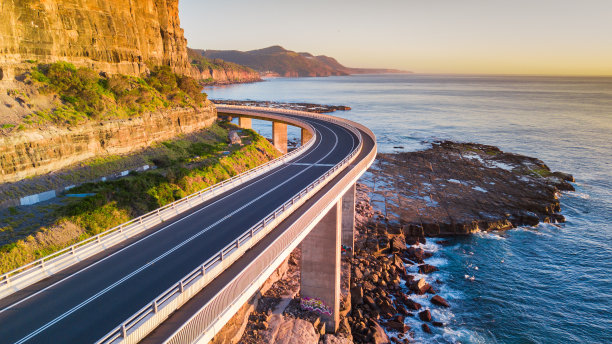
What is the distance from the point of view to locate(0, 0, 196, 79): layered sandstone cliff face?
3372cm

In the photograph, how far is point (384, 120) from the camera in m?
122

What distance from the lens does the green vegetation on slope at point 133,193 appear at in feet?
72.7

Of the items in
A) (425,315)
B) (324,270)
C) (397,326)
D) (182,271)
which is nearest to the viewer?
(182,271)

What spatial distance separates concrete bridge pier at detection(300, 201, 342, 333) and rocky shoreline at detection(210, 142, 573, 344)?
87cm

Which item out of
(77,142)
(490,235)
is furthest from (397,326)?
(77,142)

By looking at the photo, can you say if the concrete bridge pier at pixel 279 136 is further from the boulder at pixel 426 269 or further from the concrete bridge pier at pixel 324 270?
the concrete bridge pier at pixel 324 270

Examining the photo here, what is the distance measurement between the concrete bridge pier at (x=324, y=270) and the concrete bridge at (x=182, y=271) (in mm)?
74

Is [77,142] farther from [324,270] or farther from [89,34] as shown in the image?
[324,270]

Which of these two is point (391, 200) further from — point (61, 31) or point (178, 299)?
point (61, 31)

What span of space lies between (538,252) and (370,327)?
2331cm

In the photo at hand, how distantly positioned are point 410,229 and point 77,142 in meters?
35.9

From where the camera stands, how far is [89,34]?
42031 mm

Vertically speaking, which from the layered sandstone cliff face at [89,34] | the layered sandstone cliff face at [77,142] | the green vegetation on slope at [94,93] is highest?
the layered sandstone cliff face at [89,34]

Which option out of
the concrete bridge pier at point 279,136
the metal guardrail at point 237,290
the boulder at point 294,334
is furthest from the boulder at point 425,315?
the concrete bridge pier at point 279,136
